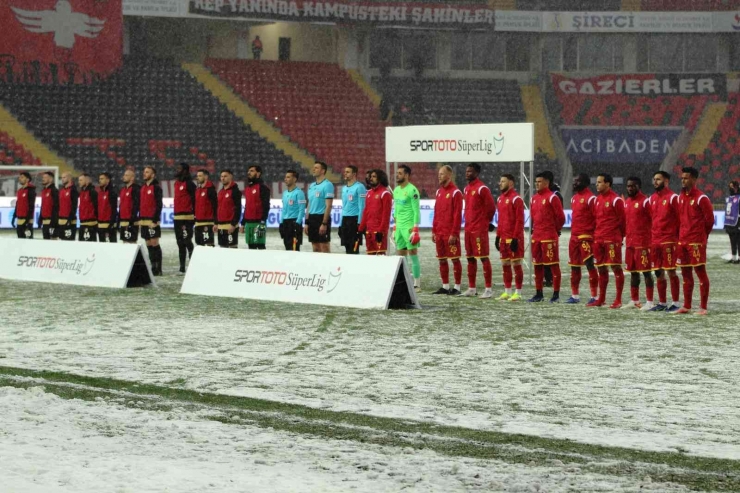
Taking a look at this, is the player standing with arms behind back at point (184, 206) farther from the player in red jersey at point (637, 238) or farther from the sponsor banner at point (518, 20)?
the sponsor banner at point (518, 20)

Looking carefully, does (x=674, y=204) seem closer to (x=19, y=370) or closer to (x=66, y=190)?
(x=19, y=370)

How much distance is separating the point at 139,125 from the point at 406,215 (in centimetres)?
2870

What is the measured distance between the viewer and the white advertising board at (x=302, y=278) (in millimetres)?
14758

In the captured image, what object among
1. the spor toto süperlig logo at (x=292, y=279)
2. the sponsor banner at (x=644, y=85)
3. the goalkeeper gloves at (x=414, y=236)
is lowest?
the spor toto süperlig logo at (x=292, y=279)

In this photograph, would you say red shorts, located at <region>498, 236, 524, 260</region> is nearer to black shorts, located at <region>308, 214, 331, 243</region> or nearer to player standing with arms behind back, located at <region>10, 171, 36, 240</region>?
black shorts, located at <region>308, 214, 331, 243</region>

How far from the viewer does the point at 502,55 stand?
184 feet

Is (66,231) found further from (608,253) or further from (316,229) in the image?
(608,253)

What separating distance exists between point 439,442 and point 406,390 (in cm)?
189

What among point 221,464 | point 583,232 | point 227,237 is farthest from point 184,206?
point 221,464

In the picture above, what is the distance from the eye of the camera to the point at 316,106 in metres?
50.6

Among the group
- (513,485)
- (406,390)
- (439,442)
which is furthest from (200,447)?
(406,390)

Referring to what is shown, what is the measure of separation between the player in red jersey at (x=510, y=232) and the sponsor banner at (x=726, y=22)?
4135 cm

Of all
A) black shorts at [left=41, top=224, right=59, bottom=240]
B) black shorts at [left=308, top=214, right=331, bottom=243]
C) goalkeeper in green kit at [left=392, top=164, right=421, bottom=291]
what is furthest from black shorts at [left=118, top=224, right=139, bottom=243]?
goalkeeper in green kit at [left=392, top=164, right=421, bottom=291]

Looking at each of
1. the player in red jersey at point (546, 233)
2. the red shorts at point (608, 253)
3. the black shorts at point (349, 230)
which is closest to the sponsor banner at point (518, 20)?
the black shorts at point (349, 230)
